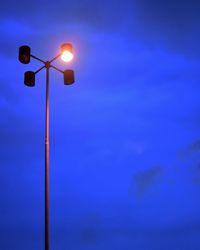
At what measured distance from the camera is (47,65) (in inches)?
562

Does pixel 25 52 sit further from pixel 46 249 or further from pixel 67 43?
pixel 46 249

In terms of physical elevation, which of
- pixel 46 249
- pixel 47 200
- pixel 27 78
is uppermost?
pixel 27 78

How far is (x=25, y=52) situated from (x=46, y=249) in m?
6.21

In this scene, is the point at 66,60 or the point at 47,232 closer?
the point at 47,232

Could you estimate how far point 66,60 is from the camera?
14.2 meters

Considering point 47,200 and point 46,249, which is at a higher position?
point 47,200

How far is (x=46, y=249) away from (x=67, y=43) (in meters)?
6.52

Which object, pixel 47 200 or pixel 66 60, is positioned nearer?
pixel 47 200

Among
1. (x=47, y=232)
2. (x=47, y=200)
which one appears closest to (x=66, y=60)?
(x=47, y=200)

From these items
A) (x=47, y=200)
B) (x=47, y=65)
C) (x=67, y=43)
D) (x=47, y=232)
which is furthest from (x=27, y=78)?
(x=47, y=232)


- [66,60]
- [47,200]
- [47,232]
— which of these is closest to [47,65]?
Result: [66,60]

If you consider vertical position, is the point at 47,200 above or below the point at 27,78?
below

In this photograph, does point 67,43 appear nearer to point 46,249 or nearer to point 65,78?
point 65,78

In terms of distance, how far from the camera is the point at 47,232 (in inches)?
483
